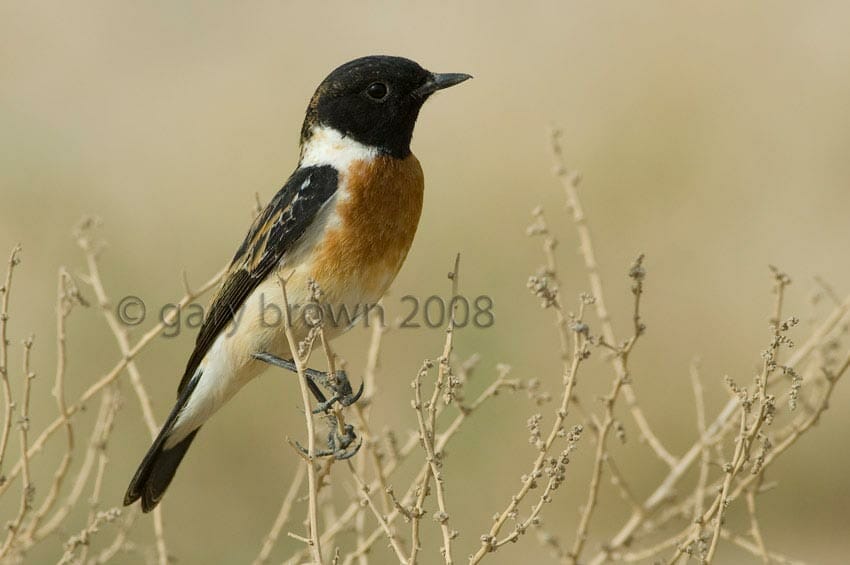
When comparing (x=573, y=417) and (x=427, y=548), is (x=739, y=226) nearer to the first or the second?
(x=573, y=417)

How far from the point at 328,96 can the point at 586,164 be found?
413cm

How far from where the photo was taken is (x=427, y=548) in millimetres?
7035

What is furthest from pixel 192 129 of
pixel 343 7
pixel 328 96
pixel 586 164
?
pixel 328 96

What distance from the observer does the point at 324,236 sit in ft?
15.2

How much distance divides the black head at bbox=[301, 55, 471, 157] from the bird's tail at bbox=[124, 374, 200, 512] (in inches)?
47.1

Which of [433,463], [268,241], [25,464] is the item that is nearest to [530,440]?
[433,463]

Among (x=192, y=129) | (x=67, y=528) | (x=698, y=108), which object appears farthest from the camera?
(x=192, y=129)

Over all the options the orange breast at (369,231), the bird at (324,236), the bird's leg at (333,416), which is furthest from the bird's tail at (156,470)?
the orange breast at (369,231)

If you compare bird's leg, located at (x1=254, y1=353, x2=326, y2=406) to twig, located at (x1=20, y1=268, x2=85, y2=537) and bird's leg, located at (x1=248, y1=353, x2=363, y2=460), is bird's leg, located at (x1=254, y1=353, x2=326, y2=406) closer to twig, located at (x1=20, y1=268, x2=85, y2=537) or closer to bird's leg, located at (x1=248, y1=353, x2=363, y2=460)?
bird's leg, located at (x1=248, y1=353, x2=363, y2=460)

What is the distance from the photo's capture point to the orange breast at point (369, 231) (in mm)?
4578

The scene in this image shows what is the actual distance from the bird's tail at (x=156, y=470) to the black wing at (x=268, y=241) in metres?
0.19

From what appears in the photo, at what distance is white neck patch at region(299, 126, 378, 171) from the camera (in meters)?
4.86

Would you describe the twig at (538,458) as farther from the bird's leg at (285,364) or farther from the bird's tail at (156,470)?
the bird's tail at (156,470)

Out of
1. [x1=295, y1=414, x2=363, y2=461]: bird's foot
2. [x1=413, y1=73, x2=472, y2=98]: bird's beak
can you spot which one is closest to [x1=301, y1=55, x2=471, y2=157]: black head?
[x1=413, y1=73, x2=472, y2=98]: bird's beak
